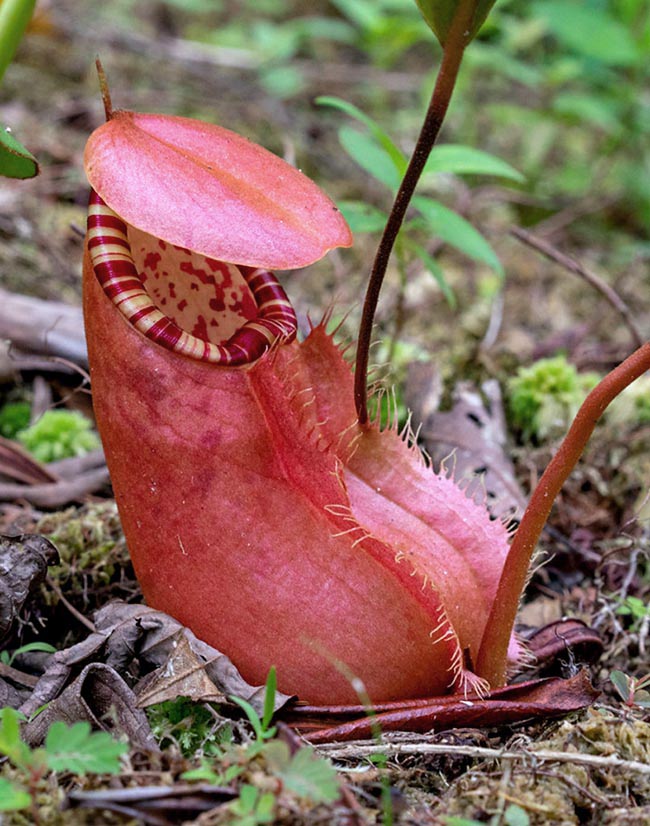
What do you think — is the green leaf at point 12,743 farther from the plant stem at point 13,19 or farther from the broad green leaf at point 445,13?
the plant stem at point 13,19

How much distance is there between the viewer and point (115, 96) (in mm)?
4938

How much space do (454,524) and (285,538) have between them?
383 millimetres

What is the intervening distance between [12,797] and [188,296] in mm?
1112

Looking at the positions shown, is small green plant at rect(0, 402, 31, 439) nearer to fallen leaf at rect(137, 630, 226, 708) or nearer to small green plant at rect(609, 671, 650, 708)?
fallen leaf at rect(137, 630, 226, 708)

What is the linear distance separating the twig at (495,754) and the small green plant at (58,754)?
43 centimetres

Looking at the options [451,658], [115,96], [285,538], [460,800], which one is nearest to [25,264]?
[115,96]

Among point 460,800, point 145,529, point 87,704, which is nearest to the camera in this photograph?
point 460,800

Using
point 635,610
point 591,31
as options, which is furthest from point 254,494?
point 591,31

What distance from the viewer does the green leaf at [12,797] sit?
1161 millimetres

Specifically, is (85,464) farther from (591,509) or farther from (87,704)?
(591,509)

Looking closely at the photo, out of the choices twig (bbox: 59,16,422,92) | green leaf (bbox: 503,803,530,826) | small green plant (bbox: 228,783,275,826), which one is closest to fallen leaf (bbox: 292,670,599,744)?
green leaf (bbox: 503,803,530,826)

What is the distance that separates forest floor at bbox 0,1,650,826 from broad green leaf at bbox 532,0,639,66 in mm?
780

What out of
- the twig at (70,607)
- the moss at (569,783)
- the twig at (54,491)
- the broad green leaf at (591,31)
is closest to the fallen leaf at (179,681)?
the twig at (70,607)

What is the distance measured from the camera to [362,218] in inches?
99.3
